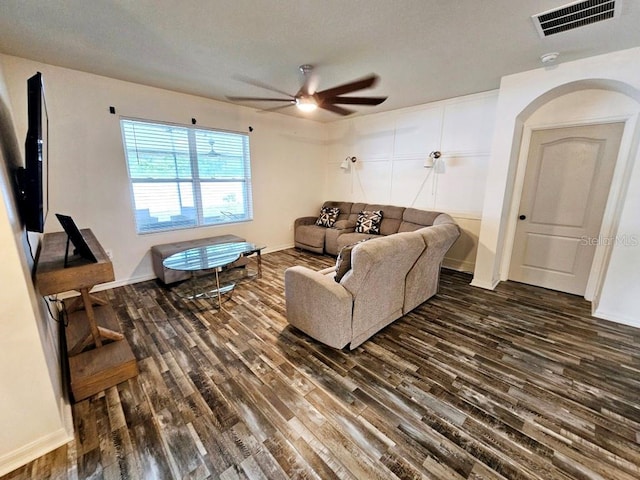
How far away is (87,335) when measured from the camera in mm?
2008

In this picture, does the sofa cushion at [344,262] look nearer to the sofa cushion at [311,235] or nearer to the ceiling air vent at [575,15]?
the ceiling air vent at [575,15]

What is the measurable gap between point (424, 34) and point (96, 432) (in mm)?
3642

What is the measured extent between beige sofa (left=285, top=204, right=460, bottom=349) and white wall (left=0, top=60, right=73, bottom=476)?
1609 millimetres

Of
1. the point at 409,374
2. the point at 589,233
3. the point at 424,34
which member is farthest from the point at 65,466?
the point at 589,233

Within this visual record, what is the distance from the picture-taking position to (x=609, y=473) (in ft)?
4.44

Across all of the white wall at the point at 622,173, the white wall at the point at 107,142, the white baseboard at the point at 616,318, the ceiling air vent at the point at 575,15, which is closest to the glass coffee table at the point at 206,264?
the white wall at the point at 107,142

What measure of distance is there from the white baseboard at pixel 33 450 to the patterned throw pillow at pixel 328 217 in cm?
428

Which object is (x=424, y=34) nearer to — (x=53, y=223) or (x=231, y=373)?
(x=231, y=373)

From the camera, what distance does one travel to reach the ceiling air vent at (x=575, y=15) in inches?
72.9

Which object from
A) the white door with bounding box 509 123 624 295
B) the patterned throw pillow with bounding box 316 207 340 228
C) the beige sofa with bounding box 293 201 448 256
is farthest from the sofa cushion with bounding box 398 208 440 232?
the patterned throw pillow with bounding box 316 207 340 228

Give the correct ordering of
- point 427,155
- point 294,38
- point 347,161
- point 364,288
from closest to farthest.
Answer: point 364,288 < point 294,38 < point 427,155 < point 347,161

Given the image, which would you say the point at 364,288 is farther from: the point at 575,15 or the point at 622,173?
the point at 622,173

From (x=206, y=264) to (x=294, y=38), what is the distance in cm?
232

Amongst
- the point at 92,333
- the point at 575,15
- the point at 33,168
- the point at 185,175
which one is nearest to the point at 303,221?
the point at 185,175
